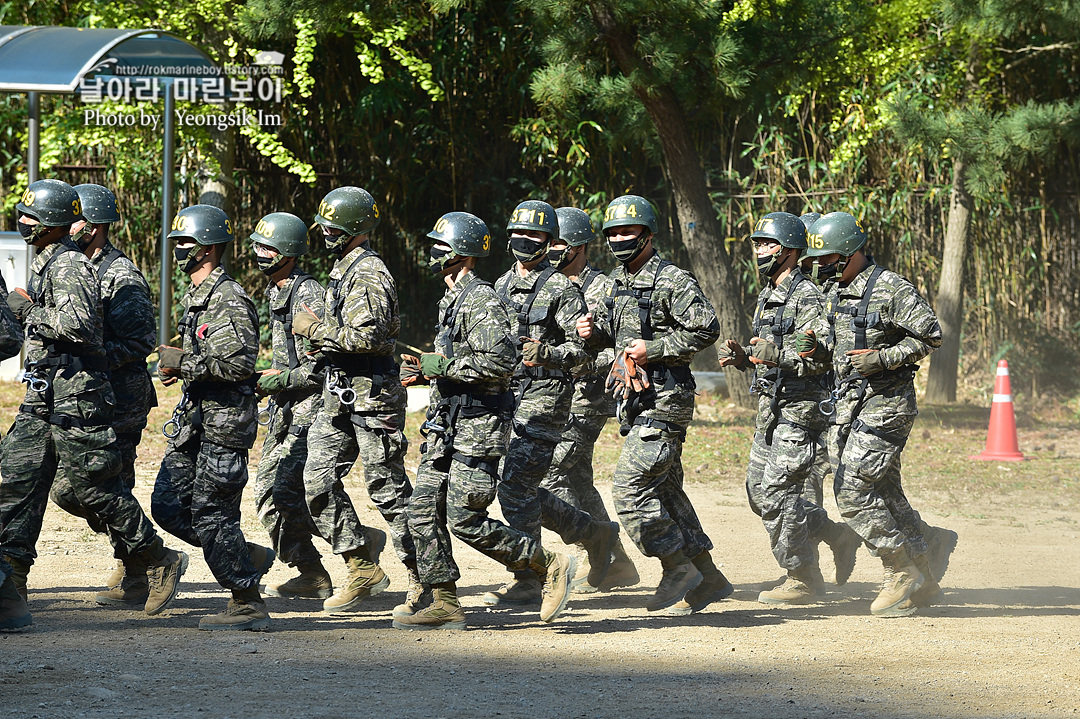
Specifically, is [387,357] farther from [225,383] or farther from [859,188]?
[859,188]

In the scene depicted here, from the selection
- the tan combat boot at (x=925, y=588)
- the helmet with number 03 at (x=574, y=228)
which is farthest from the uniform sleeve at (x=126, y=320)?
the tan combat boot at (x=925, y=588)

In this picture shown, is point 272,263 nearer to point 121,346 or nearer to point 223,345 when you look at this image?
point 121,346

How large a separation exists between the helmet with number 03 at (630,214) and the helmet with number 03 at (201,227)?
1.94 m

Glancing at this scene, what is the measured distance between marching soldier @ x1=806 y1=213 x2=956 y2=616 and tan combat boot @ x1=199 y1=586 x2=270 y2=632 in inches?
119

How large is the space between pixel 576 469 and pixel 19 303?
A: 10.2 ft

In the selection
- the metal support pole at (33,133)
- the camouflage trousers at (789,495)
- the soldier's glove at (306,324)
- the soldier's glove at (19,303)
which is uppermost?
the metal support pole at (33,133)

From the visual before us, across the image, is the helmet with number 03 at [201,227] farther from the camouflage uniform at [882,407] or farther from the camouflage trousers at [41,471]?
the camouflage uniform at [882,407]

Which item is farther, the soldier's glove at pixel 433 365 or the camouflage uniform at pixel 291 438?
the camouflage uniform at pixel 291 438

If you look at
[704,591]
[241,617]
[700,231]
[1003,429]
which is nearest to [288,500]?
[241,617]

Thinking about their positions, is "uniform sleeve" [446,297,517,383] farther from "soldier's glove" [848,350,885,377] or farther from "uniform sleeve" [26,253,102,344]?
"soldier's glove" [848,350,885,377]

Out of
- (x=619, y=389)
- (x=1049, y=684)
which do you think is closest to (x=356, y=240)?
(x=619, y=389)

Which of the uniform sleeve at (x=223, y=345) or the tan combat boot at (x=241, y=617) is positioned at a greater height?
the uniform sleeve at (x=223, y=345)

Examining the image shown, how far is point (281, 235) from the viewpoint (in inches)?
262

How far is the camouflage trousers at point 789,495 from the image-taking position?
669 centimetres
